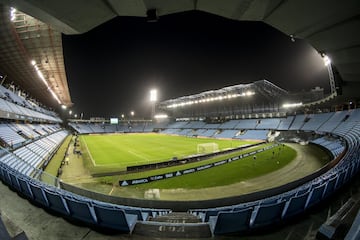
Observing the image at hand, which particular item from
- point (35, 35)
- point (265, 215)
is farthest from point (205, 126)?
point (265, 215)

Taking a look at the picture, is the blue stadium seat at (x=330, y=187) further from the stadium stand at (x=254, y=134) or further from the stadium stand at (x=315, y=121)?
the stadium stand at (x=254, y=134)

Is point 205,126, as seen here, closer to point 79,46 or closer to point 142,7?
point 79,46

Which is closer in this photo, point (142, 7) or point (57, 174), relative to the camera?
point (142, 7)

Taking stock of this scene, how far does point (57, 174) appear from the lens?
57.8 ft

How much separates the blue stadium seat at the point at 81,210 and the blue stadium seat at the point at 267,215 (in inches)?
156

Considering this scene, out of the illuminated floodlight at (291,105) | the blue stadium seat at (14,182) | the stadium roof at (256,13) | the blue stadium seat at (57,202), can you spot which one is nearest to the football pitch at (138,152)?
the blue stadium seat at (14,182)

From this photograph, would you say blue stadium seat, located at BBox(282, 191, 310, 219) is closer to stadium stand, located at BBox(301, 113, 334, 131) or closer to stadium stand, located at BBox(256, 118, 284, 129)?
stadium stand, located at BBox(301, 113, 334, 131)

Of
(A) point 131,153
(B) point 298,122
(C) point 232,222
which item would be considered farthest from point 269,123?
(C) point 232,222

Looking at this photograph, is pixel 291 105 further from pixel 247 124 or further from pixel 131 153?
pixel 131 153

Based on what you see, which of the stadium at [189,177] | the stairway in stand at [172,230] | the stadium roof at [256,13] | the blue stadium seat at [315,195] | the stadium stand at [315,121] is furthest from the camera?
the stadium stand at [315,121]

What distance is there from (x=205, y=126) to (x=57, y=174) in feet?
162

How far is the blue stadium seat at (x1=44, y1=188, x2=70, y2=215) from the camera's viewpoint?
17.5 ft

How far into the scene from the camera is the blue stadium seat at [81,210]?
4.78 metres

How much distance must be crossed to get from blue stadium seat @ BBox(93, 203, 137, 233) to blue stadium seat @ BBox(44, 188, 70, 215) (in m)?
1.30
